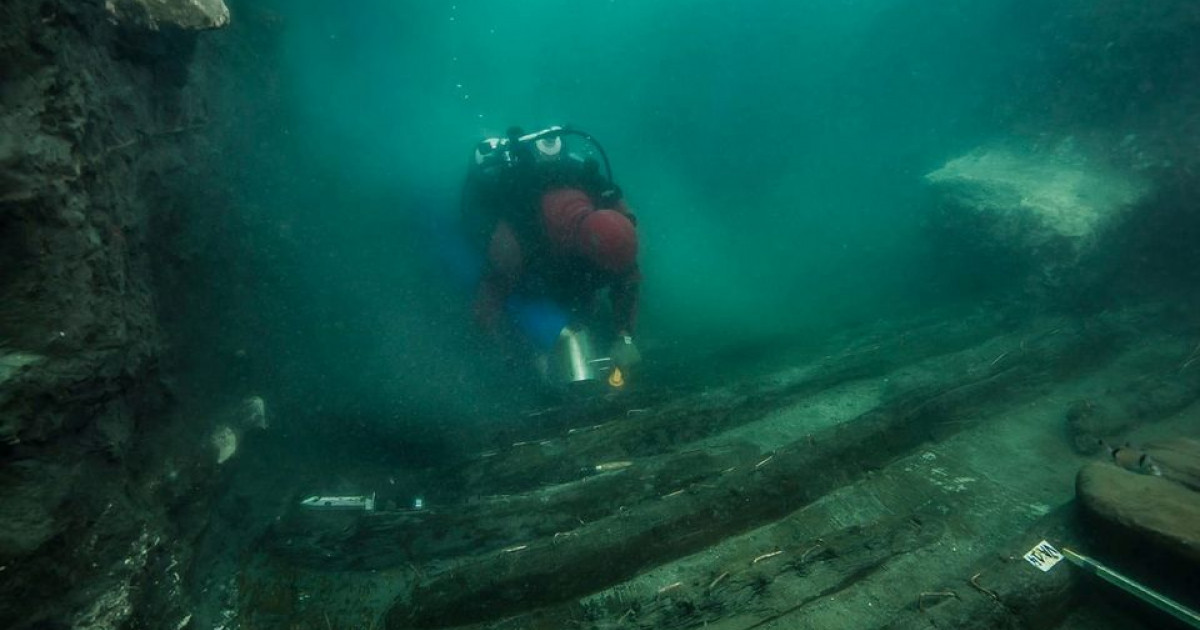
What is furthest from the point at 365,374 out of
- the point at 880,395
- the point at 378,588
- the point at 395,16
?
the point at 395,16

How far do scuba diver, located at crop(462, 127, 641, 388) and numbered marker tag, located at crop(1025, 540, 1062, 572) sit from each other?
3260 millimetres

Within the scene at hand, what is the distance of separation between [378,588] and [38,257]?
2.51 m

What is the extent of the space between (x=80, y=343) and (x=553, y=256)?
3.38 metres

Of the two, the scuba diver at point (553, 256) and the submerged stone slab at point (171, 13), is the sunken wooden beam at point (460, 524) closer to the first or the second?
the scuba diver at point (553, 256)

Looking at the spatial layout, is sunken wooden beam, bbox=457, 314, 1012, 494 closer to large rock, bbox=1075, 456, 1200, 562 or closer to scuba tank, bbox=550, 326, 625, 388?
scuba tank, bbox=550, 326, 625, 388

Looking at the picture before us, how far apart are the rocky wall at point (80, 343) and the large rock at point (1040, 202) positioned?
9.82 meters

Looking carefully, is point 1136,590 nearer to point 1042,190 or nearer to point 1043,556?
point 1043,556

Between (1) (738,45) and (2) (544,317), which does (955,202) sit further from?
(1) (738,45)

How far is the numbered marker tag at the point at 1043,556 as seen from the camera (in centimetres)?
290

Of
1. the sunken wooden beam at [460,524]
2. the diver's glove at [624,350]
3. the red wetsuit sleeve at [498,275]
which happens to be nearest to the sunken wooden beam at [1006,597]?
the sunken wooden beam at [460,524]

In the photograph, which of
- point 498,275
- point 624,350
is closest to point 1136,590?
point 624,350

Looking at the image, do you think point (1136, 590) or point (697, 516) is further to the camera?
point (697, 516)

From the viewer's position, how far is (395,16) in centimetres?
1850

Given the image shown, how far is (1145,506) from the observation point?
116 inches
